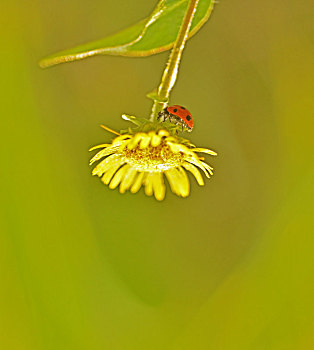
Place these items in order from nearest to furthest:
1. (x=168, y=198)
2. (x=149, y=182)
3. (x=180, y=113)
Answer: (x=180, y=113), (x=149, y=182), (x=168, y=198)

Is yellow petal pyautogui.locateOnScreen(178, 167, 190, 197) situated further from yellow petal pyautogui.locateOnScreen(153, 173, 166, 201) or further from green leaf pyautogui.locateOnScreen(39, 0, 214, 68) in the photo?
green leaf pyautogui.locateOnScreen(39, 0, 214, 68)

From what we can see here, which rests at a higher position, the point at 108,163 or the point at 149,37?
the point at 149,37

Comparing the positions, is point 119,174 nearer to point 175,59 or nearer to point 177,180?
point 177,180

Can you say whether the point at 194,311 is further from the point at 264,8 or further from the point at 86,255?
the point at 264,8

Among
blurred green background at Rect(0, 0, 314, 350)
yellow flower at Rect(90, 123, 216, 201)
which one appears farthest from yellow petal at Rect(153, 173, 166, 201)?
blurred green background at Rect(0, 0, 314, 350)

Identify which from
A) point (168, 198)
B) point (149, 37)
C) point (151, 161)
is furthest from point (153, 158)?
point (168, 198)

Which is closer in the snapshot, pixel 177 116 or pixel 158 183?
pixel 177 116

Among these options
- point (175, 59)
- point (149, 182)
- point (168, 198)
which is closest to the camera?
point (175, 59)

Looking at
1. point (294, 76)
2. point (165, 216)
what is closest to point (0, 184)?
point (165, 216)

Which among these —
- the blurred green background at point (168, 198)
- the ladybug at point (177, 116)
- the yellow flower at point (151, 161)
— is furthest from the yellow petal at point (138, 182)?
the blurred green background at point (168, 198)
